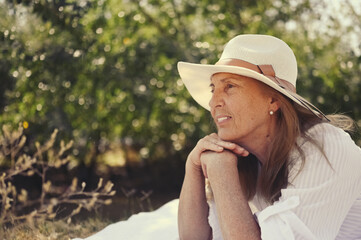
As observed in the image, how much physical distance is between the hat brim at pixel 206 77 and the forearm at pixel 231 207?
40cm

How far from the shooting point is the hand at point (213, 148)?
2.33 metres

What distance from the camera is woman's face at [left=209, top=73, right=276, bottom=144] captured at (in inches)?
92.7

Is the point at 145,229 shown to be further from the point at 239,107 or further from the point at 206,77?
the point at 239,107

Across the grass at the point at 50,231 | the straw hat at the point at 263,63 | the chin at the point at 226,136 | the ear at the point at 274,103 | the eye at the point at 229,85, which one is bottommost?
the grass at the point at 50,231

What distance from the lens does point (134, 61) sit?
17.0 feet

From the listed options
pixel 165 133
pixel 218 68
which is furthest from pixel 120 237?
pixel 165 133

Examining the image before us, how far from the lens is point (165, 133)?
20.8ft

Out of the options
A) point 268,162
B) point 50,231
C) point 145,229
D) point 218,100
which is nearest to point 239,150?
point 268,162

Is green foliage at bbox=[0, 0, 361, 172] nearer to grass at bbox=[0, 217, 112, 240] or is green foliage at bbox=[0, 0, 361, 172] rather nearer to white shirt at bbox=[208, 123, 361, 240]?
grass at bbox=[0, 217, 112, 240]

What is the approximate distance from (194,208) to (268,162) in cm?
48

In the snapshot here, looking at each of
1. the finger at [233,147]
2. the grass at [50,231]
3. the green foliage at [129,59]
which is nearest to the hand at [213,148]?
the finger at [233,147]

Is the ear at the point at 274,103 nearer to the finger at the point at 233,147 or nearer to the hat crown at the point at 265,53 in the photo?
the hat crown at the point at 265,53

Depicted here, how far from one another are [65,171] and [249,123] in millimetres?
5051

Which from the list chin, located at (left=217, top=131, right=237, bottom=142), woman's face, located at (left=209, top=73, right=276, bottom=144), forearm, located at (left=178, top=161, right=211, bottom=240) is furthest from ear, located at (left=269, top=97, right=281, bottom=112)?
forearm, located at (left=178, top=161, right=211, bottom=240)
